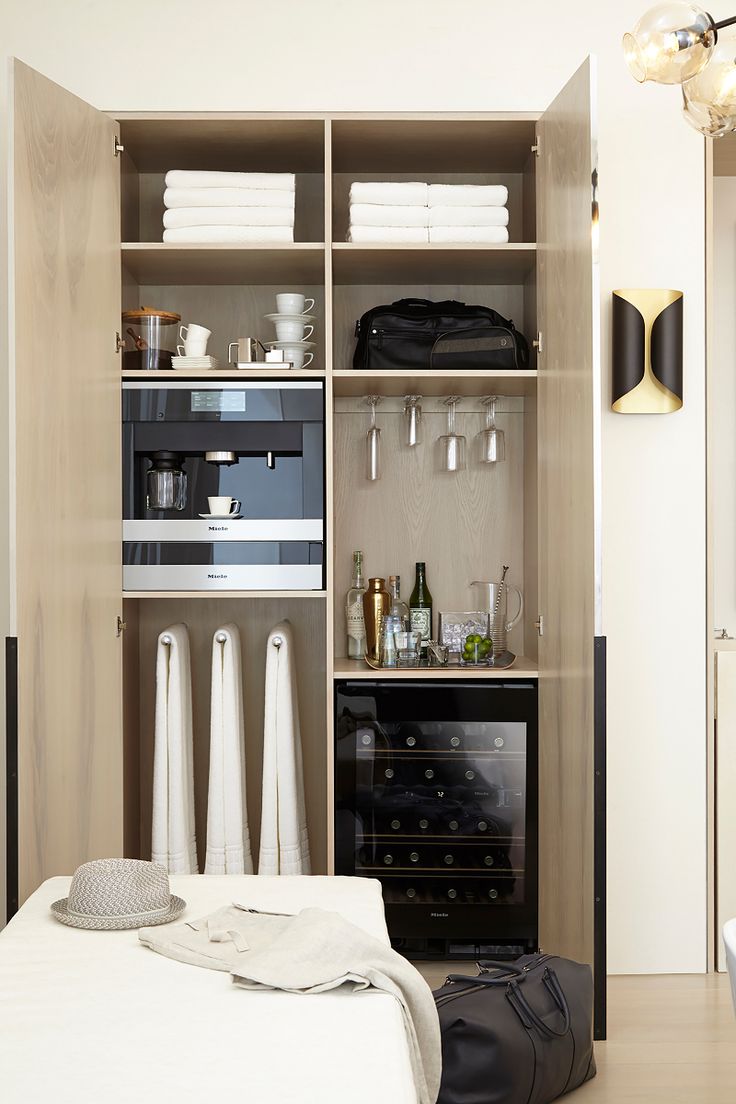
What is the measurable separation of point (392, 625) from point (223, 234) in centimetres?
123

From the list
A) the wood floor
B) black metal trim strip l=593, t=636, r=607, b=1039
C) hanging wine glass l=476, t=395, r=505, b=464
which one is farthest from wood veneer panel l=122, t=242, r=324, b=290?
the wood floor

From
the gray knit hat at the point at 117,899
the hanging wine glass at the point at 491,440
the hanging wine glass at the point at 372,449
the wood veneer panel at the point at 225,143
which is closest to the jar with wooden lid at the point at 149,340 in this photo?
the wood veneer panel at the point at 225,143

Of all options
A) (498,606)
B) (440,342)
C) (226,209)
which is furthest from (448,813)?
(226,209)

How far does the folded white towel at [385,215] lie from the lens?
295 centimetres

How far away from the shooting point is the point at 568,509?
267 centimetres

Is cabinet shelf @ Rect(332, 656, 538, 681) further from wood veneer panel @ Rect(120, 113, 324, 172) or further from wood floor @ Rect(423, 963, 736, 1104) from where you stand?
wood veneer panel @ Rect(120, 113, 324, 172)

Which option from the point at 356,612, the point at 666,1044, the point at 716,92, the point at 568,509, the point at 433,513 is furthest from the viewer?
the point at 433,513

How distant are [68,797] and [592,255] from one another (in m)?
1.86

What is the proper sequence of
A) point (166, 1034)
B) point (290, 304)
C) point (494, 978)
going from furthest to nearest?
1. point (290, 304)
2. point (494, 978)
3. point (166, 1034)

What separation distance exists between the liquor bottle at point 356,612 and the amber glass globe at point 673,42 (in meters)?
1.97

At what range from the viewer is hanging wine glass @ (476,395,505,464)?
313 centimetres

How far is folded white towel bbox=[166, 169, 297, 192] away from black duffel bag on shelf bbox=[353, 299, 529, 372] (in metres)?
0.47

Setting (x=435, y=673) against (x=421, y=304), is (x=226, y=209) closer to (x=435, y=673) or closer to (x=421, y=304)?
(x=421, y=304)

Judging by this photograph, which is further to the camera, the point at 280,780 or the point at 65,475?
the point at 280,780
